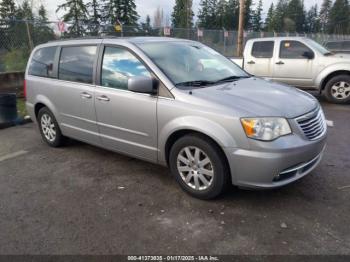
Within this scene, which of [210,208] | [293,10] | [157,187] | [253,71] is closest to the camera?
[210,208]

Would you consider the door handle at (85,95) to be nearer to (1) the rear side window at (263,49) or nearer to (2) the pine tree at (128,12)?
(1) the rear side window at (263,49)

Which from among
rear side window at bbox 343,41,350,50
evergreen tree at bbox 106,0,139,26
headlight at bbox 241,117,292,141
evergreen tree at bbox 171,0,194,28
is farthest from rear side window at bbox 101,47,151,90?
evergreen tree at bbox 171,0,194,28

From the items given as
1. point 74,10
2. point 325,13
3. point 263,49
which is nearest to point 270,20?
point 325,13

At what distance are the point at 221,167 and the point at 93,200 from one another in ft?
4.92

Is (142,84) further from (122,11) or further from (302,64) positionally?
(122,11)

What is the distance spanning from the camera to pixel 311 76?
873cm

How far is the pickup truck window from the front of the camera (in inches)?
346

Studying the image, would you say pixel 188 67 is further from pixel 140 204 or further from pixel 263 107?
→ pixel 140 204

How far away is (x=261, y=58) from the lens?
9.47 meters

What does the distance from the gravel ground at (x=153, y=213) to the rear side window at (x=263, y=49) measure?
5389 mm

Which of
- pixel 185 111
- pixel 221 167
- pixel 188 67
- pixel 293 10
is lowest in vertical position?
pixel 221 167

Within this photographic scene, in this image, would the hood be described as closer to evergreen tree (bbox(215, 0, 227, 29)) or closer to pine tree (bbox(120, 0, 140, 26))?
pine tree (bbox(120, 0, 140, 26))

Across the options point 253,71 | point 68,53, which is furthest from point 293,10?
point 68,53

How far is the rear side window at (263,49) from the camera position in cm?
934
